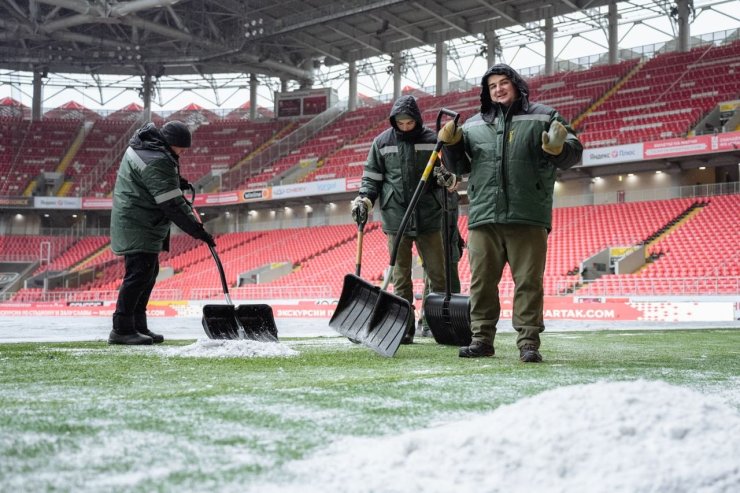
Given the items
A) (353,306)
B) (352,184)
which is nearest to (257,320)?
(353,306)

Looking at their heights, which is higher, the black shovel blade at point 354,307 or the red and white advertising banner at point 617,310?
the black shovel blade at point 354,307

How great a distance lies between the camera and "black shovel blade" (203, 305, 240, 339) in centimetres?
474

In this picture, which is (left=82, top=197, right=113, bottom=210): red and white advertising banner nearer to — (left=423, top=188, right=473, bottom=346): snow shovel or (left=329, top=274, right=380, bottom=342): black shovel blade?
(left=423, top=188, right=473, bottom=346): snow shovel

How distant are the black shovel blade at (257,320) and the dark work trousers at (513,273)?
1377 mm

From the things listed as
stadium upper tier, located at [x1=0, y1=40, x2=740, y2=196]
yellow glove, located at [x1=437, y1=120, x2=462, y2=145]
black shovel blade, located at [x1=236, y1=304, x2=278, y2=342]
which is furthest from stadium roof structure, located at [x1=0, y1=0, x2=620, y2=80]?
yellow glove, located at [x1=437, y1=120, x2=462, y2=145]

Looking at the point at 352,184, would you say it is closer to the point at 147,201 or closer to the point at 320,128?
the point at 320,128

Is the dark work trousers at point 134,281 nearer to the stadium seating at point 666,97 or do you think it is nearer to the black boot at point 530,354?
the black boot at point 530,354

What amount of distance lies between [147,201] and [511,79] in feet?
9.02

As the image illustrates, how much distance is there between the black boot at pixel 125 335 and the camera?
5.20 meters

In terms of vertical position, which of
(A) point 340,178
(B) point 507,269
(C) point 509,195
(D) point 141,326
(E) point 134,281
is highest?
(A) point 340,178

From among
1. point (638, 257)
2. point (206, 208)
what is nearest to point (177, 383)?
point (638, 257)

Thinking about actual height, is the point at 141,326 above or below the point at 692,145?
below

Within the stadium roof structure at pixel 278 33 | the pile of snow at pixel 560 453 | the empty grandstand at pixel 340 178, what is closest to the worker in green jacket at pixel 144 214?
the pile of snow at pixel 560 453

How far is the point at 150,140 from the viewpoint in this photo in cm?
534
